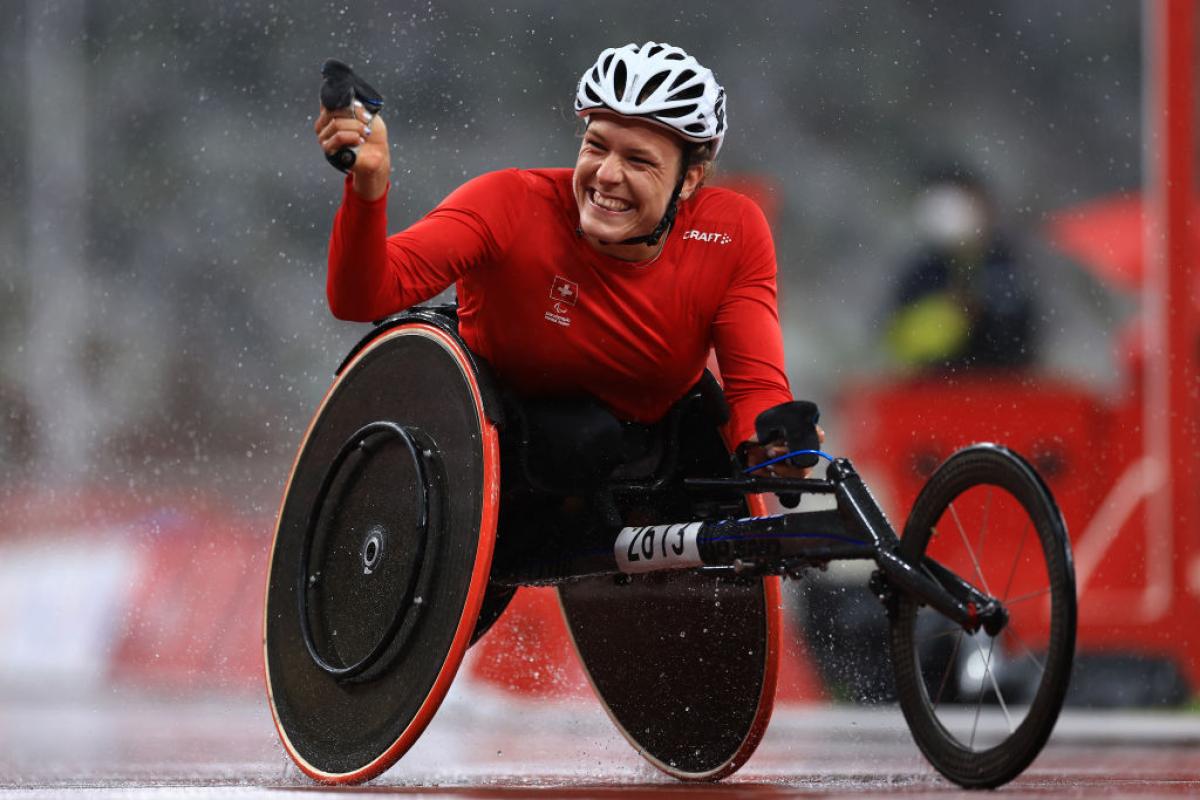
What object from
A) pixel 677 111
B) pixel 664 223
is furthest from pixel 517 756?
pixel 677 111

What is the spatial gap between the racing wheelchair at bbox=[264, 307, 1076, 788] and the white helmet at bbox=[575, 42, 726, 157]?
0.55 metres

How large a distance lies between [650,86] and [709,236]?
14.5 inches

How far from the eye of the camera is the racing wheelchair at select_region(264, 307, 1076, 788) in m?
3.28

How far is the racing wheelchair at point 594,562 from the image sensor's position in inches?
129

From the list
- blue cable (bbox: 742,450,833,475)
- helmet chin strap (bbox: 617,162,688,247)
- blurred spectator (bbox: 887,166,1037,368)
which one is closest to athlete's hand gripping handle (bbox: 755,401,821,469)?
blue cable (bbox: 742,450,833,475)

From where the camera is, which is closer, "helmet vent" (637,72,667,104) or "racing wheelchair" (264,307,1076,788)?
"racing wheelchair" (264,307,1076,788)

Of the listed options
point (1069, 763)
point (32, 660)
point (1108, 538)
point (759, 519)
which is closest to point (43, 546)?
point (32, 660)

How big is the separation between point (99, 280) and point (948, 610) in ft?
32.9

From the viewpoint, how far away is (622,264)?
12.6ft

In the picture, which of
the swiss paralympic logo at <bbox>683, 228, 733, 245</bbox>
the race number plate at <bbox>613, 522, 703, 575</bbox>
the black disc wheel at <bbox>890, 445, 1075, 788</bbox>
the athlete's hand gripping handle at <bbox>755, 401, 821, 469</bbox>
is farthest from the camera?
the swiss paralympic logo at <bbox>683, 228, 733, 245</bbox>

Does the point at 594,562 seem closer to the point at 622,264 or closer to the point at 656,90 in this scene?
the point at 622,264

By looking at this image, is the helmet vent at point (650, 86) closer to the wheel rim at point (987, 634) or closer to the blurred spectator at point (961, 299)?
the wheel rim at point (987, 634)

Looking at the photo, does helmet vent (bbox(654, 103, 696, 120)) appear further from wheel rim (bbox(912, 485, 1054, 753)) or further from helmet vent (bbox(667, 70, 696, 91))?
wheel rim (bbox(912, 485, 1054, 753))

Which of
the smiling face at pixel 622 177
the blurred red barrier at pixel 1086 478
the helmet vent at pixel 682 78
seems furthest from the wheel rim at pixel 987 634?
the helmet vent at pixel 682 78
